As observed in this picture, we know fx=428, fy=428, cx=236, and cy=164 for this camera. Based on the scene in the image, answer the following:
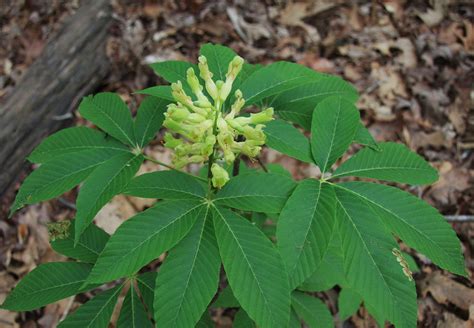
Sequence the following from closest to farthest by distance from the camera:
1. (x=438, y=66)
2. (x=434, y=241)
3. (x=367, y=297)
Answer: (x=367, y=297)
(x=434, y=241)
(x=438, y=66)

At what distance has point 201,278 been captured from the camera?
156 cm

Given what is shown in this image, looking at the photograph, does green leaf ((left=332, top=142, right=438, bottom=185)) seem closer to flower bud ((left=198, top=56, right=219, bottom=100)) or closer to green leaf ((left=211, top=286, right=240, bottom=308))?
flower bud ((left=198, top=56, right=219, bottom=100))

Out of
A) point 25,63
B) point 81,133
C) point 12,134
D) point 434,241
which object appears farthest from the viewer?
point 25,63

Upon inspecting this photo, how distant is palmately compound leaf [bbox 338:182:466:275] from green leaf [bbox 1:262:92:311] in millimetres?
1312

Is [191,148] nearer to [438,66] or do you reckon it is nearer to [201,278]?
[201,278]

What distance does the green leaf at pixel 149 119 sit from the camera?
205cm

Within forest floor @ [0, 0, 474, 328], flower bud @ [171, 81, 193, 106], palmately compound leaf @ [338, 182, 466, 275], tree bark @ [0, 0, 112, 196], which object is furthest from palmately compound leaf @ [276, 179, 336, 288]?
tree bark @ [0, 0, 112, 196]

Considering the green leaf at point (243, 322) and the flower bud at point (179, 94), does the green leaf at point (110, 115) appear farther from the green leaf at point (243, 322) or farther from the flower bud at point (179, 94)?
the green leaf at point (243, 322)

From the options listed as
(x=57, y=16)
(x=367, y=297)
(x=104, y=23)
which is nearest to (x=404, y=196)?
(x=367, y=297)

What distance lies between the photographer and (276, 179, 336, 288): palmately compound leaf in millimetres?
1506

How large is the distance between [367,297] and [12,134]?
3.49 m

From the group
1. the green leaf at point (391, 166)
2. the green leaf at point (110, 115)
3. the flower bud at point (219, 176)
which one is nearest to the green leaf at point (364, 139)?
the green leaf at point (391, 166)

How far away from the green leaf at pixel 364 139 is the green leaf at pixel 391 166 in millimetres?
26

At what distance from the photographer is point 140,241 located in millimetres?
1559
